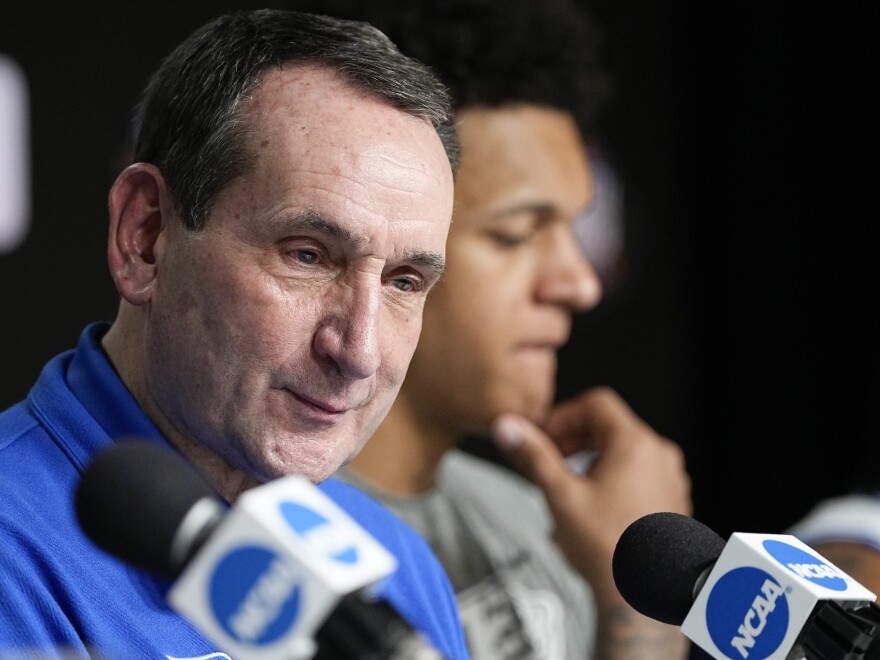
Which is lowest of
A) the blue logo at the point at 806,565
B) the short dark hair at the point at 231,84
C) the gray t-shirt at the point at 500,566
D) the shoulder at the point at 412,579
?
the gray t-shirt at the point at 500,566

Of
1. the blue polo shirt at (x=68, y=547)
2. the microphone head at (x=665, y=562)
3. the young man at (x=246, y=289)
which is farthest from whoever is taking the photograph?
the young man at (x=246, y=289)

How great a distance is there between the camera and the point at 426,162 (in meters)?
1.35

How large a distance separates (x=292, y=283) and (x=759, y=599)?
61 cm

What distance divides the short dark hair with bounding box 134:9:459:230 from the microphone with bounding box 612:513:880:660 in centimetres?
62

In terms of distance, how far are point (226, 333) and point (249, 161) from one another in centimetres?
19

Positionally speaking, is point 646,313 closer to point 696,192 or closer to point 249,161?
point 696,192

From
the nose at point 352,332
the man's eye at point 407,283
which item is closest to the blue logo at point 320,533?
the nose at point 352,332

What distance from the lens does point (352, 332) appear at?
1.25 m

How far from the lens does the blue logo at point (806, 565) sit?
2.81ft

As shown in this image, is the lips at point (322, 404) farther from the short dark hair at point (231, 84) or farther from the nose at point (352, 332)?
the short dark hair at point (231, 84)

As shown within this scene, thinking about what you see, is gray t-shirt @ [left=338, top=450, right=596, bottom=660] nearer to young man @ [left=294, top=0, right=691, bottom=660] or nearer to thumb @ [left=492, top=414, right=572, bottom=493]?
young man @ [left=294, top=0, right=691, bottom=660]

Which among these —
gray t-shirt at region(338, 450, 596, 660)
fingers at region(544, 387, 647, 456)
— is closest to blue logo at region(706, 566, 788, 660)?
gray t-shirt at region(338, 450, 596, 660)

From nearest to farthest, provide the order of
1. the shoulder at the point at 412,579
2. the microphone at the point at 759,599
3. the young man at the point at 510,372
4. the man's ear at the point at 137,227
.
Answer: the microphone at the point at 759,599 → the man's ear at the point at 137,227 → the shoulder at the point at 412,579 → the young man at the point at 510,372

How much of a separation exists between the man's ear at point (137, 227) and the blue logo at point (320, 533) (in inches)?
26.4
